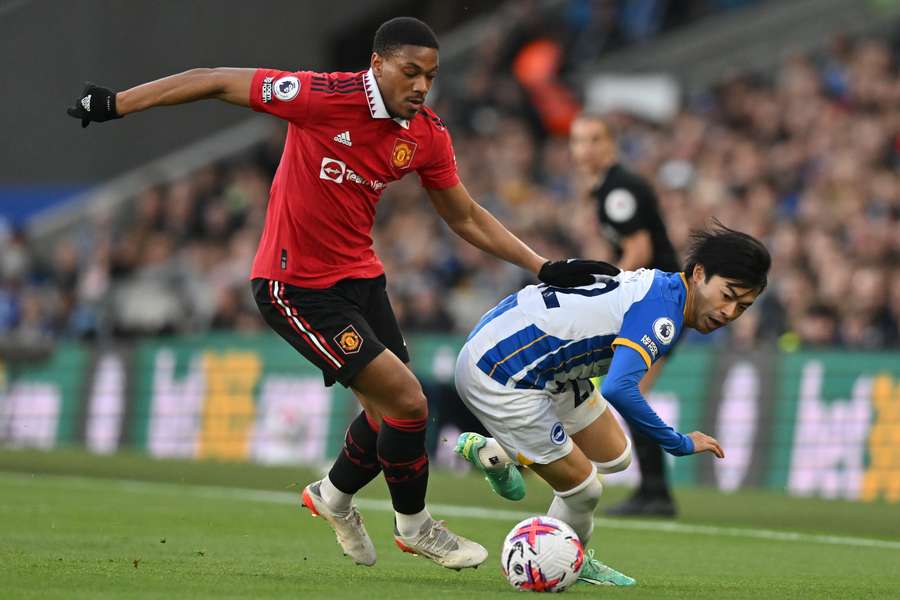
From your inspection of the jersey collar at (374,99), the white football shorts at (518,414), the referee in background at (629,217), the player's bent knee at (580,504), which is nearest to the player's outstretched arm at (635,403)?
the white football shorts at (518,414)

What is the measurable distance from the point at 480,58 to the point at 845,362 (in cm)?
1142

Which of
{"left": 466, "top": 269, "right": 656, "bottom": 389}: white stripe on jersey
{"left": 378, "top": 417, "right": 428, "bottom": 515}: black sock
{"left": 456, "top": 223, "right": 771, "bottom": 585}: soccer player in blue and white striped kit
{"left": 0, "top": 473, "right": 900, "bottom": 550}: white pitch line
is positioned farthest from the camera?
{"left": 0, "top": 473, "right": 900, "bottom": 550}: white pitch line

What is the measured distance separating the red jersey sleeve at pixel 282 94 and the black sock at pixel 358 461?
1.48 meters

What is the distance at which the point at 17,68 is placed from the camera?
25250mm

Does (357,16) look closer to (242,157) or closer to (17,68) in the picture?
(242,157)

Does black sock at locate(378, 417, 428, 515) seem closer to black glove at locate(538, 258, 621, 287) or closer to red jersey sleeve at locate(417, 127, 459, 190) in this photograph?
black glove at locate(538, 258, 621, 287)

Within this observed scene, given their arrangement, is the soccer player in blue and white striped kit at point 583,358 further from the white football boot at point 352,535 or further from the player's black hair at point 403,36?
the player's black hair at point 403,36

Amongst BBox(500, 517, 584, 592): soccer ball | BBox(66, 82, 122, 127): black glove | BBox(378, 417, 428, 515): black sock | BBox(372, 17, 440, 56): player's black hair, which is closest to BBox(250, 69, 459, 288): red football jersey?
BBox(372, 17, 440, 56): player's black hair

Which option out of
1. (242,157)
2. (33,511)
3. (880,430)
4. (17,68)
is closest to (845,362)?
(880,430)

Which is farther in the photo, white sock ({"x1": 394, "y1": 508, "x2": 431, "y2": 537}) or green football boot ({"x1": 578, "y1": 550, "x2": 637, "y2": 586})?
white sock ({"x1": 394, "y1": 508, "x2": 431, "y2": 537})

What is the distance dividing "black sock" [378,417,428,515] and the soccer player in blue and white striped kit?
22 cm

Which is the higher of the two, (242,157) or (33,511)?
(242,157)

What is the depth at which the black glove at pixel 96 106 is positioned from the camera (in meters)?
7.14

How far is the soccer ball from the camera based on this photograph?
7.11m
